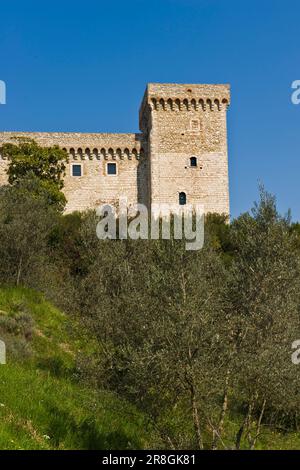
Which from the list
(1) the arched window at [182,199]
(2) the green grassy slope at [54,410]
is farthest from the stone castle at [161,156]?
(2) the green grassy slope at [54,410]

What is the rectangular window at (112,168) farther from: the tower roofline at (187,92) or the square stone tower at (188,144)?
the tower roofline at (187,92)

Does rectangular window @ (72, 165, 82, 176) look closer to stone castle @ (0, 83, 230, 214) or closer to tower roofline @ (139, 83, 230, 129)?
stone castle @ (0, 83, 230, 214)

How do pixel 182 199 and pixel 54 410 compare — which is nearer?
pixel 54 410

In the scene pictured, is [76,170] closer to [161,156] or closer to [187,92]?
[161,156]

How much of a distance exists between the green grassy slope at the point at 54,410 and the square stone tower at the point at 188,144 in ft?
Result: 72.1

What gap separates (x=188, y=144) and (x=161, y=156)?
1.76m

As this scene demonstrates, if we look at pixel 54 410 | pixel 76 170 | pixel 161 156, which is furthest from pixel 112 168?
pixel 54 410

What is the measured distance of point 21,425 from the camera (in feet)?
28.0

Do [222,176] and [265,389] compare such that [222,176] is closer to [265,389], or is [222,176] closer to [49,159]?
[49,159]

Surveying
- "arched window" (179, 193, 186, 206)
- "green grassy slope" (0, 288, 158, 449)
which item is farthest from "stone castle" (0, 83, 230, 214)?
"green grassy slope" (0, 288, 158, 449)

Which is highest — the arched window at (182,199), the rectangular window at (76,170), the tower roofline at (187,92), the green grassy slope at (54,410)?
the tower roofline at (187,92)

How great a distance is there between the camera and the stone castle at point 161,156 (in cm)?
3456

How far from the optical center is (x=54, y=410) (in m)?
9.76
